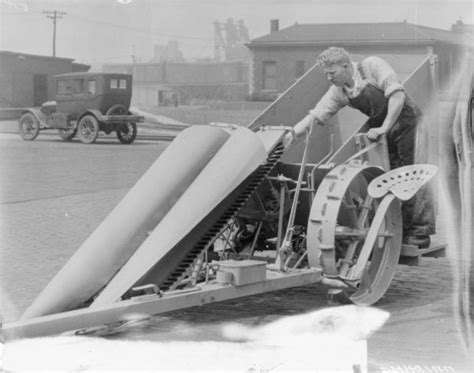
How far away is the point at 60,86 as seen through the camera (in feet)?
65.0

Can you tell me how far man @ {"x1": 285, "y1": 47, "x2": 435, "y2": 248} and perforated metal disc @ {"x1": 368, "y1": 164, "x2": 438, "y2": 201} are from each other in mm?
374

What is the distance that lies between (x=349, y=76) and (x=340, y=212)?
103 centimetres

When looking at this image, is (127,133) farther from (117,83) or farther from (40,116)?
(40,116)

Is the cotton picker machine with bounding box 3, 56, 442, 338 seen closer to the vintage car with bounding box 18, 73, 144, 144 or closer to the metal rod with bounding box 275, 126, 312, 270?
the metal rod with bounding box 275, 126, 312, 270

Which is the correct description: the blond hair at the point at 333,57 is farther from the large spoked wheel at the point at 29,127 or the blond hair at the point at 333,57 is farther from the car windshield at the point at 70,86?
the large spoked wheel at the point at 29,127

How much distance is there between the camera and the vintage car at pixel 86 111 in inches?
758

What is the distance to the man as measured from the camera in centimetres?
585

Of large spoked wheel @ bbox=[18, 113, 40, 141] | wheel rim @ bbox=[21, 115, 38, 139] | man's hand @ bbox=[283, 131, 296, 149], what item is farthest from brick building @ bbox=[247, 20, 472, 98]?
wheel rim @ bbox=[21, 115, 38, 139]

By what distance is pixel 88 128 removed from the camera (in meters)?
19.5

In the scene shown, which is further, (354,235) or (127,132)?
(127,132)

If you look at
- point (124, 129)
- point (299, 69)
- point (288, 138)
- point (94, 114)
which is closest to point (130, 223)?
point (288, 138)

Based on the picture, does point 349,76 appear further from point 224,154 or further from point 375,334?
point 375,334

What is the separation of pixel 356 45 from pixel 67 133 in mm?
13718

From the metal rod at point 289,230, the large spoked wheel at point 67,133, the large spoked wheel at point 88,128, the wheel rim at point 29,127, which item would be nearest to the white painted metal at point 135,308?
the metal rod at point 289,230
